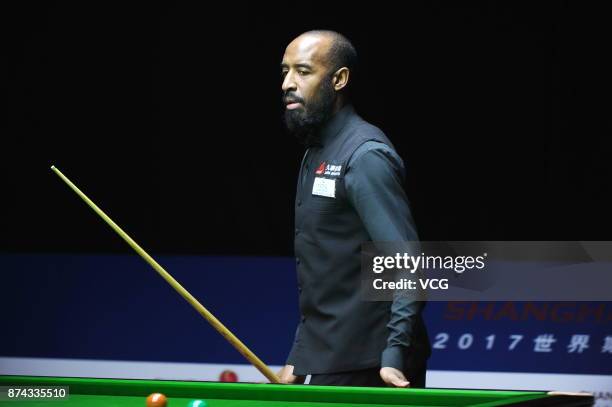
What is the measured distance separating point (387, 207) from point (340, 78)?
1.59 ft

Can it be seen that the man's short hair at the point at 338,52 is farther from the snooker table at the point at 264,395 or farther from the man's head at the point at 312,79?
the snooker table at the point at 264,395

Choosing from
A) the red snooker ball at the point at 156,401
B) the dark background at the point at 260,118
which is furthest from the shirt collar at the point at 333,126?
the dark background at the point at 260,118

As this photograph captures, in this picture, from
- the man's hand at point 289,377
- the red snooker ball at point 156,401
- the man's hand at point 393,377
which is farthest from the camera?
the man's hand at point 289,377

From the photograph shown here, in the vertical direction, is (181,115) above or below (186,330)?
above

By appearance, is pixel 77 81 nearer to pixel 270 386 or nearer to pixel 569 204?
pixel 569 204

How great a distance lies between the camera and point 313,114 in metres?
3.35

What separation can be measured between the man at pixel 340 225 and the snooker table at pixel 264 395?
0.30 metres

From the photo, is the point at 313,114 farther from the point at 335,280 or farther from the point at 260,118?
the point at 260,118

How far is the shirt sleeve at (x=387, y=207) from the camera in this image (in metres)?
2.97

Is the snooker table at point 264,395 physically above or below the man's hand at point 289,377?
below

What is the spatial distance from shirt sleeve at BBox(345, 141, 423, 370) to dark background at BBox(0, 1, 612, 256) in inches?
83.3

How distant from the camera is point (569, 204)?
515 centimetres

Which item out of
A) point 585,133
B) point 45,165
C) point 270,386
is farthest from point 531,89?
point 270,386

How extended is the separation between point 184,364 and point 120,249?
0.66 m
